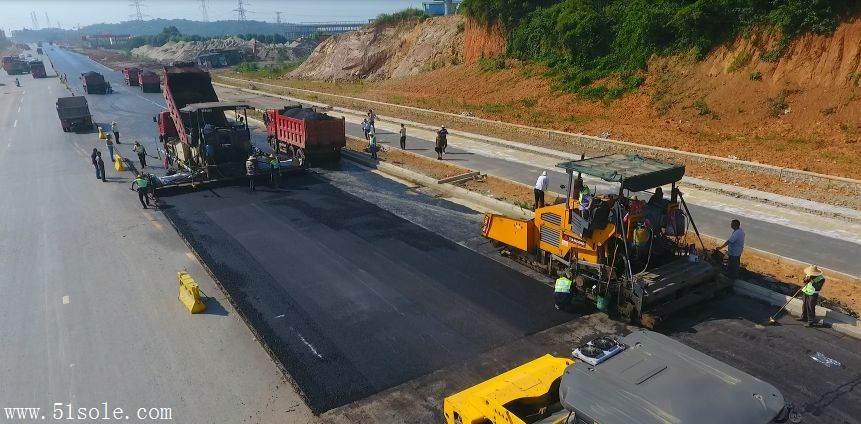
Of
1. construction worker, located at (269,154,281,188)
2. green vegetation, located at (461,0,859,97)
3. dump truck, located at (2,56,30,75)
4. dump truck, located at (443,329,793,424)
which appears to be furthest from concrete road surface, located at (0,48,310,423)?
dump truck, located at (2,56,30,75)

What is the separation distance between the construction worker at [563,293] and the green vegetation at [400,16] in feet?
174

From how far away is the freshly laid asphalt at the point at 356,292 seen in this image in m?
8.91

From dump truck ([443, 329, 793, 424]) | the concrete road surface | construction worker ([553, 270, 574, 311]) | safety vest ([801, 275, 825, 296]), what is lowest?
the concrete road surface

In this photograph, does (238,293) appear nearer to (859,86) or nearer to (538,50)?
(859,86)

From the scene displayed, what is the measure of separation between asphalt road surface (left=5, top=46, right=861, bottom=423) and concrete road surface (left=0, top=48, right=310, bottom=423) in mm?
30

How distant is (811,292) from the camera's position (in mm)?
9484

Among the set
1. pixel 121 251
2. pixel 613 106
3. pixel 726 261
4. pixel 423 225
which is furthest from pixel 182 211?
pixel 613 106

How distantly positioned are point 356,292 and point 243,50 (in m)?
107

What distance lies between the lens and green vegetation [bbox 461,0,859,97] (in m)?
24.3

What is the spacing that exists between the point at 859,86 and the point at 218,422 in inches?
996

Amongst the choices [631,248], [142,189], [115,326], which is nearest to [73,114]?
[142,189]

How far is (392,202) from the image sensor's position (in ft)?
57.5

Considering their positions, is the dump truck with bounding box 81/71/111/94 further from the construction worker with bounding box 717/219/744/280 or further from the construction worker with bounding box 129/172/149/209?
the construction worker with bounding box 717/219/744/280

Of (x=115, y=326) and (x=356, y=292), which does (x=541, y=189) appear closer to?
(x=356, y=292)
